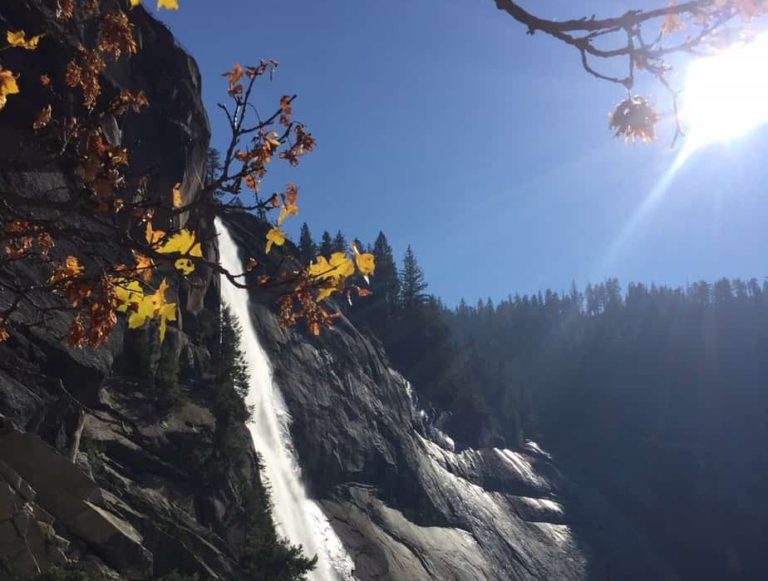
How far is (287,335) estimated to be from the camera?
35156 millimetres

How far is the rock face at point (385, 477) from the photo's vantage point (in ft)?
104

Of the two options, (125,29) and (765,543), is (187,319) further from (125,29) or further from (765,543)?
(765,543)

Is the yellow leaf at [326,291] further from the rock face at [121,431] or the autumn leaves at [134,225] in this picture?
the rock face at [121,431]

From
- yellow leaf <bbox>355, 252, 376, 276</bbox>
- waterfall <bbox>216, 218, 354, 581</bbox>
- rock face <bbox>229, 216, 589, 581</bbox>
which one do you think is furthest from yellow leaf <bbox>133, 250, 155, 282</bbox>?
rock face <bbox>229, 216, 589, 581</bbox>

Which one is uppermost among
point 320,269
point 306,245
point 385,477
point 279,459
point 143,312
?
point 306,245

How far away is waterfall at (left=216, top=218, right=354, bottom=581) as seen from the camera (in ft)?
86.2

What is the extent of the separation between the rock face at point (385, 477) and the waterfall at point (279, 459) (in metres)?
0.78

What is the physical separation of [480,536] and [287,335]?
1515 cm

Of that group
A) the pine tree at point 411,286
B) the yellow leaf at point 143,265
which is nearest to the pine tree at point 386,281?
the pine tree at point 411,286

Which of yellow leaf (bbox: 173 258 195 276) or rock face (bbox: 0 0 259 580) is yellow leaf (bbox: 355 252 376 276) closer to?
yellow leaf (bbox: 173 258 195 276)

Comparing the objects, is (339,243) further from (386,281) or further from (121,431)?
(121,431)

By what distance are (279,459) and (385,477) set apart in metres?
8.47

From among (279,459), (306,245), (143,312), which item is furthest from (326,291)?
(306,245)

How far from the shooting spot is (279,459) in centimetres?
2908
